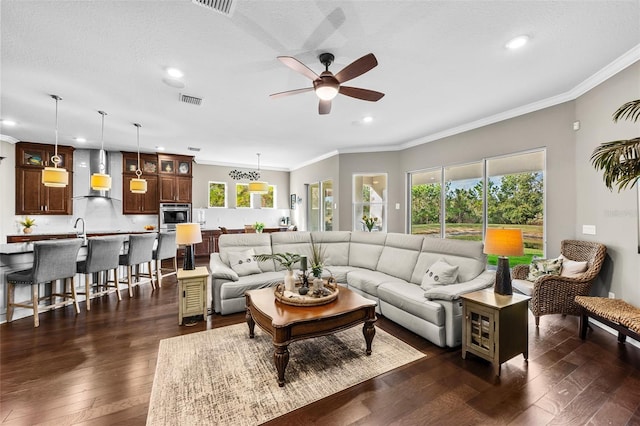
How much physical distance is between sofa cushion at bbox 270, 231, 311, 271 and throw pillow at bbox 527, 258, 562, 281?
3.25 meters

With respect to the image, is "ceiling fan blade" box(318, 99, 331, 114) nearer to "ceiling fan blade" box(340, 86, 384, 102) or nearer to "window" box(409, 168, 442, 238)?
"ceiling fan blade" box(340, 86, 384, 102)

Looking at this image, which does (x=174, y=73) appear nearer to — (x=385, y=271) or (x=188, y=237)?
(x=188, y=237)

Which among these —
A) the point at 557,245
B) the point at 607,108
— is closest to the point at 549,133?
the point at 607,108

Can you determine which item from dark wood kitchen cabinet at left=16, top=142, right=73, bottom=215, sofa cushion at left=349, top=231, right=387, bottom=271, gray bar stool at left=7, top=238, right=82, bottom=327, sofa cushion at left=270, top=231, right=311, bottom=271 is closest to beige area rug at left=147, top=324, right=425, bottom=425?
sofa cushion at left=349, top=231, right=387, bottom=271

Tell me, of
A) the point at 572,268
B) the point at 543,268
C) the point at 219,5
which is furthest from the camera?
the point at 543,268

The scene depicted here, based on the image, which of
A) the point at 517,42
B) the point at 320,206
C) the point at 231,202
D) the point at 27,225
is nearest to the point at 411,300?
the point at 517,42

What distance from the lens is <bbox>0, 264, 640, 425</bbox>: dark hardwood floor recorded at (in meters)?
1.82

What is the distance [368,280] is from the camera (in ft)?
12.1

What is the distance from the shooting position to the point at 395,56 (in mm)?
2740

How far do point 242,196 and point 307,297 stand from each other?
711 centimetres

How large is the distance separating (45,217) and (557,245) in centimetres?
1036

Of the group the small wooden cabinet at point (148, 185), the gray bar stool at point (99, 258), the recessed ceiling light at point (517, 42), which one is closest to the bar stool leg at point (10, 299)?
the gray bar stool at point (99, 258)

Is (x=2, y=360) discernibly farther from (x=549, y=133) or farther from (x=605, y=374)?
(x=549, y=133)

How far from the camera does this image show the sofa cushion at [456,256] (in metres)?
3.14
